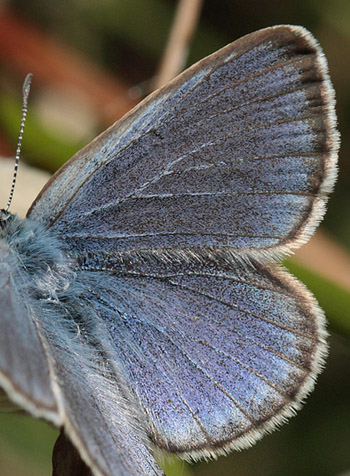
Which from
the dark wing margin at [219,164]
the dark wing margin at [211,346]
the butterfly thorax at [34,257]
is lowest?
the dark wing margin at [211,346]

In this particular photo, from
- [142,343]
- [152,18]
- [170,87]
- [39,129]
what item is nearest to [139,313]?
[142,343]

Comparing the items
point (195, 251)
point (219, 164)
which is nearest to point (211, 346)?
point (195, 251)

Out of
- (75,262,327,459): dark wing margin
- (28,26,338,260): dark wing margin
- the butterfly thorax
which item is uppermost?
(28,26,338,260): dark wing margin

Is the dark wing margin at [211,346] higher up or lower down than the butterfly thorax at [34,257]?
lower down

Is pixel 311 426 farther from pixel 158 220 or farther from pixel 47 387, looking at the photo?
pixel 47 387

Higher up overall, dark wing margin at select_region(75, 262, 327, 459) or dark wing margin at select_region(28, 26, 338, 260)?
dark wing margin at select_region(28, 26, 338, 260)
